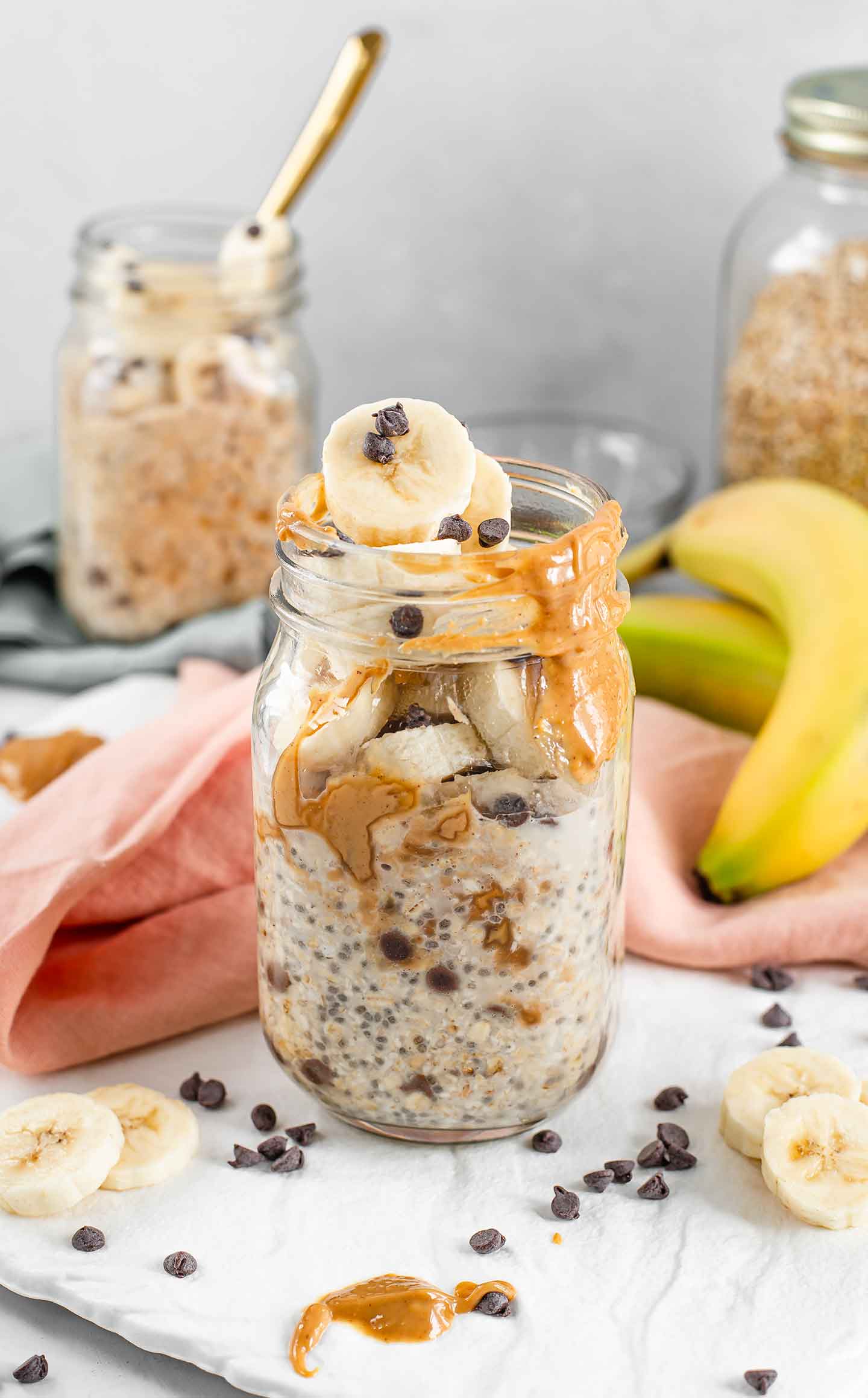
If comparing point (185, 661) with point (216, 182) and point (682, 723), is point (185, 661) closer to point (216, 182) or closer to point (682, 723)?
point (682, 723)

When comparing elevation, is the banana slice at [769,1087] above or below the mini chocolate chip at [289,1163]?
above

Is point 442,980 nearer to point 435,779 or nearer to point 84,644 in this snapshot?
point 435,779

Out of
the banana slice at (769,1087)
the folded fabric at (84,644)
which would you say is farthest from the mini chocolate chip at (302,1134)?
the folded fabric at (84,644)

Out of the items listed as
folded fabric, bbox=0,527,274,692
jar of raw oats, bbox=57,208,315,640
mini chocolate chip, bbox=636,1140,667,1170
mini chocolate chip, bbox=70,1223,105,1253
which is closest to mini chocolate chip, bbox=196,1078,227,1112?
mini chocolate chip, bbox=70,1223,105,1253

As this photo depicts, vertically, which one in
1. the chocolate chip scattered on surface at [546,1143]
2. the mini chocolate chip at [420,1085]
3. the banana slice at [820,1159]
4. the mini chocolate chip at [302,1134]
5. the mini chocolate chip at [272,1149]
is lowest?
the mini chocolate chip at [302,1134]

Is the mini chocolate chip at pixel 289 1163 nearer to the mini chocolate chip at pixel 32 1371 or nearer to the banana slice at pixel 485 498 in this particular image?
the mini chocolate chip at pixel 32 1371

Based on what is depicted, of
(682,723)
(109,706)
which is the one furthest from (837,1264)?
(109,706)

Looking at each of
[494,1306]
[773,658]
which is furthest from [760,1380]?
[773,658]
